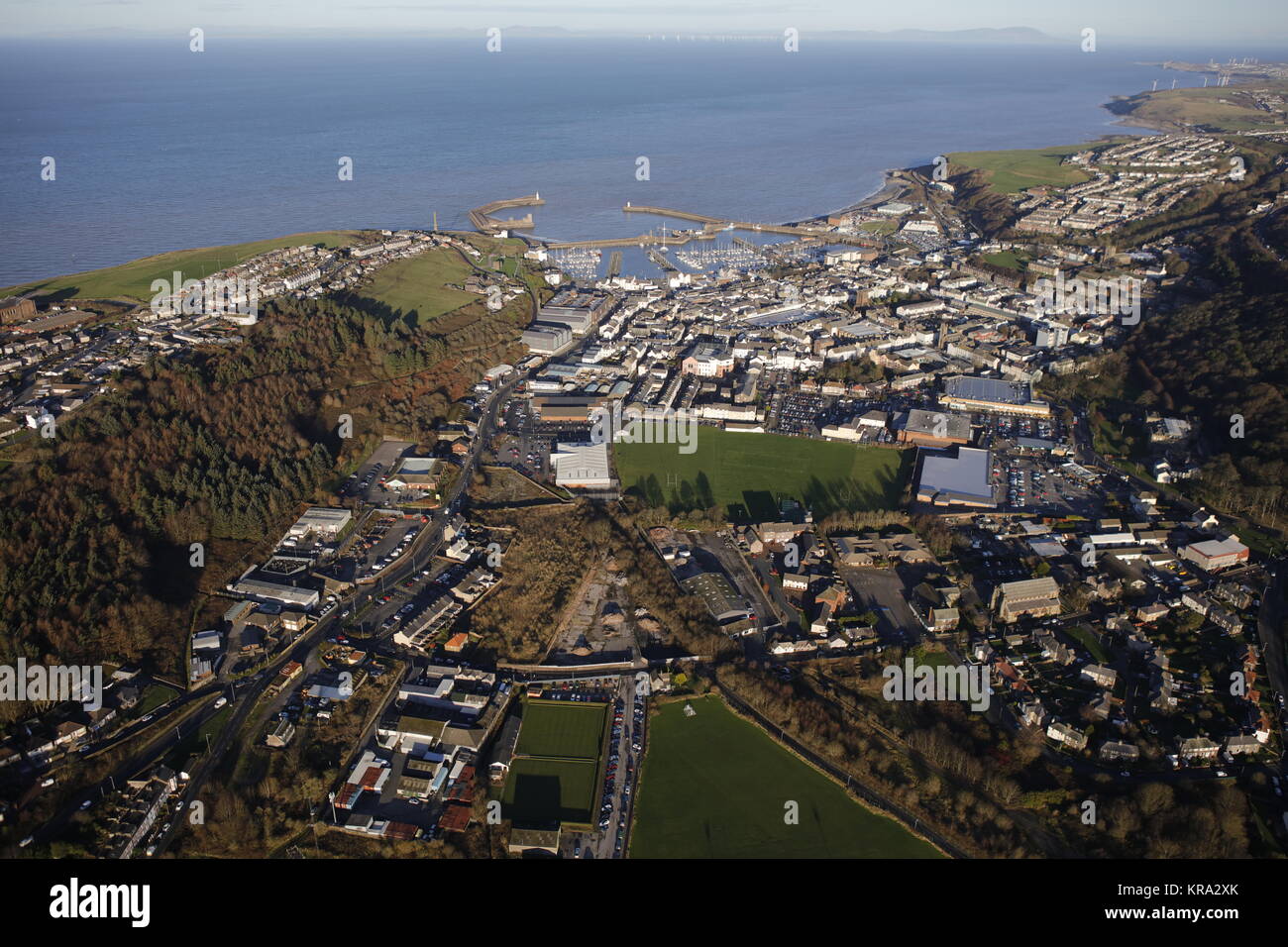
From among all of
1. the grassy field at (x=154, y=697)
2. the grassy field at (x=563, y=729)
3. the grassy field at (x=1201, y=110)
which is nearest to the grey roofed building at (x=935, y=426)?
the grassy field at (x=563, y=729)

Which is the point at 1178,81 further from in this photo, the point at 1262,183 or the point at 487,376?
the point at 487,376

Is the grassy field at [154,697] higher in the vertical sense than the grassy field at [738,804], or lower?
higher

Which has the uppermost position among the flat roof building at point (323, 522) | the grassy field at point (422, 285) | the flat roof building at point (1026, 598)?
the grassy field at point (422, 285)

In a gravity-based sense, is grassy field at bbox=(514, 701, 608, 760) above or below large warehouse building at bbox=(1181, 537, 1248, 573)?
below

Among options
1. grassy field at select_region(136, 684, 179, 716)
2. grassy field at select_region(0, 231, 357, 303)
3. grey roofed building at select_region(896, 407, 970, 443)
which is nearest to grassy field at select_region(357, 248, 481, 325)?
grassy field at select_region(0, 231, 357, 303)

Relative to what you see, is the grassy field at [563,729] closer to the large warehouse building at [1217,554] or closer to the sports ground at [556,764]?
the sports ground at [556,764]

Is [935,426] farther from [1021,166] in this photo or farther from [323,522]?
[1021,166]

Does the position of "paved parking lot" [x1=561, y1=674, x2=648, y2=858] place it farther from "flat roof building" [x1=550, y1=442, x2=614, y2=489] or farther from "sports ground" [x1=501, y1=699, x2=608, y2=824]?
"flat roof building" [x1=550, y1=442, x2=614, y2=489]

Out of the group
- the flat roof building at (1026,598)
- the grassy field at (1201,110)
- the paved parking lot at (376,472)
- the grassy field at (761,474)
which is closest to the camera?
the flat roof building at (1026,598)
